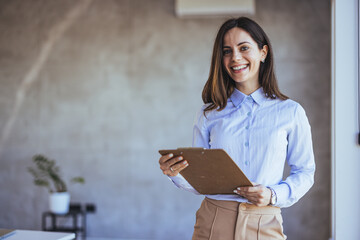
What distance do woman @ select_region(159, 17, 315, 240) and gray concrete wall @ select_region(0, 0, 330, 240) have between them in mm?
2982

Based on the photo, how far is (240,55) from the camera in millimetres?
1605

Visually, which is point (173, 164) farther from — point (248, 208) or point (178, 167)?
point (248, 208)

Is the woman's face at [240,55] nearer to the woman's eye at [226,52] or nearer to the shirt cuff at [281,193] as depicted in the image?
the woman's eye at [226,52]

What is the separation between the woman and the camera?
4.86ft

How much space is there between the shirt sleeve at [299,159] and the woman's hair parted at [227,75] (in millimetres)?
136

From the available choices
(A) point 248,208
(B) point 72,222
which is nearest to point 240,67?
(A) point 248,208

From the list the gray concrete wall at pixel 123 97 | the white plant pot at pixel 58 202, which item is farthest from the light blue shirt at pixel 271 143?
the white plant pot at pixel 58 202

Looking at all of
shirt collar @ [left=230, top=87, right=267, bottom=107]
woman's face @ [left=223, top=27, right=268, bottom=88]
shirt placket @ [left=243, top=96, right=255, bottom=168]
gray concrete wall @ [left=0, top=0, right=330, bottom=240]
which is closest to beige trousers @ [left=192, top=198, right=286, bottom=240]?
shirt placket @ [left=243, top=96, right=255, bottom=168]

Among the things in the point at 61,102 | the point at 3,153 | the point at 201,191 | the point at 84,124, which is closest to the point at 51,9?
the point at 61,102

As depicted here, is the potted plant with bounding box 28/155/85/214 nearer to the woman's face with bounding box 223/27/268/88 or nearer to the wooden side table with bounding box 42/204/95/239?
the wooden side table with bounding box 42/204/95/239

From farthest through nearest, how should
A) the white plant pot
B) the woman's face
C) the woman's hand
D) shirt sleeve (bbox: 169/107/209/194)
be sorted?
the white plant pot, shirt sleeve (bbox: 169/107/209/194), the woman's face, the woman's hand

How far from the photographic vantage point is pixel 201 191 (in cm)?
160

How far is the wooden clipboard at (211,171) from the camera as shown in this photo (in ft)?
4.49

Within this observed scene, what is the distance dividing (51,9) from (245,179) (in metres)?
4.41
